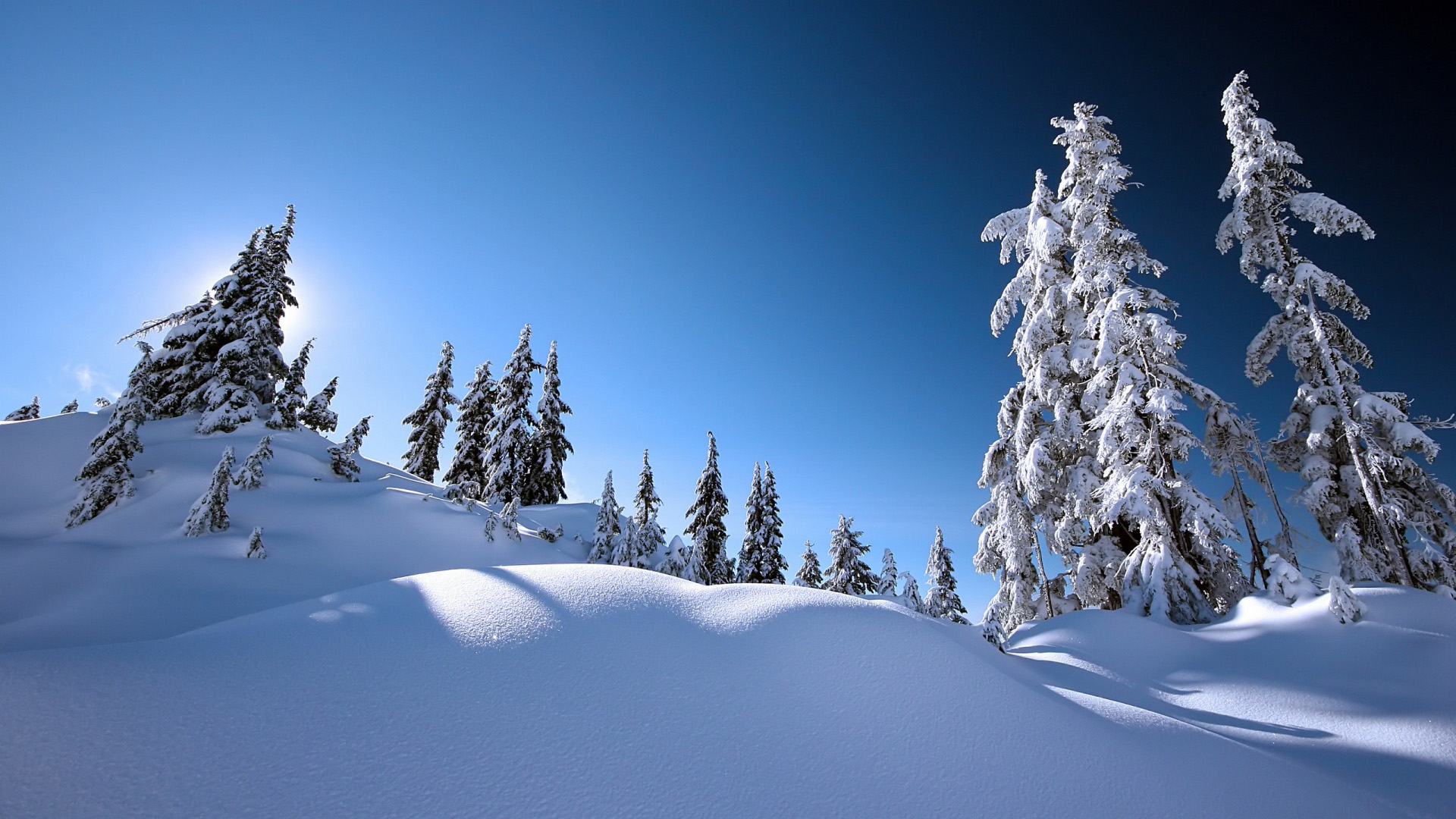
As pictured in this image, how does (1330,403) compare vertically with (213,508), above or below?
above

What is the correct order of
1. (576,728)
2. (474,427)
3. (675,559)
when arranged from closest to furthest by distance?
(576,728), (675,559), (474,427)

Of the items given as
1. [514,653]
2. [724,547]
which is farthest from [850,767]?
[724,547]

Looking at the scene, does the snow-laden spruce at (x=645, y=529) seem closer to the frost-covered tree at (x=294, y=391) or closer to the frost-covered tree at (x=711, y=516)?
the frost-covered tree at (x=711, y=516)

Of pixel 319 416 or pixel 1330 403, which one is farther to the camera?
pixel 319 416

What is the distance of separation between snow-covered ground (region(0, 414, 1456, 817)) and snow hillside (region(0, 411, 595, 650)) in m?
1.30

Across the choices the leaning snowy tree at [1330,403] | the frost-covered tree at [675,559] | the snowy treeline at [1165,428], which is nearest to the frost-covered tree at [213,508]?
the frost-covered tree at [675,559]

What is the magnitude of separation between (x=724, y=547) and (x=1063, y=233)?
2310cm

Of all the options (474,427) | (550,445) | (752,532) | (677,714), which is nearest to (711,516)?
(752,532)

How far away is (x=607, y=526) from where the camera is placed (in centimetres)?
2111

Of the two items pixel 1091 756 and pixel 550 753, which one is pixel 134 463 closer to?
pixel 550 753

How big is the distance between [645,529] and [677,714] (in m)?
19.1

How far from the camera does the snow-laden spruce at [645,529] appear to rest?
19.3 meters

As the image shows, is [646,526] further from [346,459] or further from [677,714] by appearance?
[677,714]

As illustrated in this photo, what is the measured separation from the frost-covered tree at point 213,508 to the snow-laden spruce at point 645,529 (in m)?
10.9
